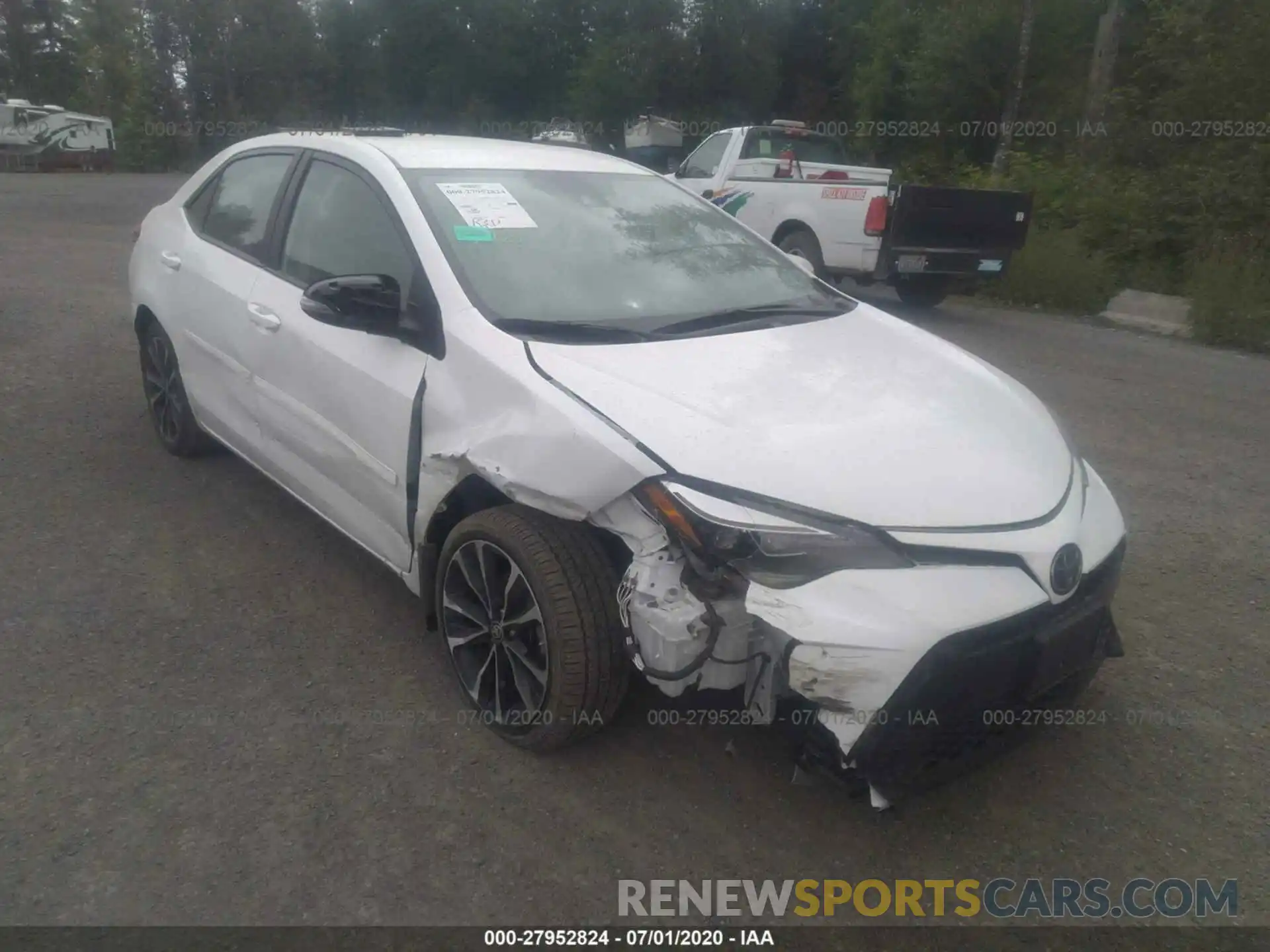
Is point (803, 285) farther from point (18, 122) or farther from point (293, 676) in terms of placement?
point (18, 122)

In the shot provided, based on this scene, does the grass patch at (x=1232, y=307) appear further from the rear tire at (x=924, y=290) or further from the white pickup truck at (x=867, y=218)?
the rear tire at (x=924, y=290)

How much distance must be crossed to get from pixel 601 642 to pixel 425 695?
0.86m

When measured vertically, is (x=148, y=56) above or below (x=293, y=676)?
above

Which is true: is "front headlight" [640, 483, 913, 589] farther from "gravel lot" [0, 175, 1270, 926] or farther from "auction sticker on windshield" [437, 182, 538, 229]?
"auction sticker on windshield" [437, 182, 538, 229]

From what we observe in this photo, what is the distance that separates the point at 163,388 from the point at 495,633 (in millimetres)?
2983

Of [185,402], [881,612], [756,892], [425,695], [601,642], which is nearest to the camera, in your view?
[881,612]

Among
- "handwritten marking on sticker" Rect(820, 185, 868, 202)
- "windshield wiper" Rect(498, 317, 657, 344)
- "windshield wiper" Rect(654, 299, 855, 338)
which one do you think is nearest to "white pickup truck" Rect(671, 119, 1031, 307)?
"handwritten marking on sticker" Rect(820, 185, 868, 202)

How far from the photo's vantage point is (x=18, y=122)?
36531 millimetres

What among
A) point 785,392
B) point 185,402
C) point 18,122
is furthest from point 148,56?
point 785,392

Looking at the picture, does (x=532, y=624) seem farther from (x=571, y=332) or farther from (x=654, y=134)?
(x=654, y=134)

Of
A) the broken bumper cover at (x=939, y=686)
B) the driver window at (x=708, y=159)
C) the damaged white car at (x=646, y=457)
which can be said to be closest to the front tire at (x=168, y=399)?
the damaged white car at (x=646, y=457)

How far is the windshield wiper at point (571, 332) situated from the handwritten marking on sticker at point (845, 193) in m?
7.78

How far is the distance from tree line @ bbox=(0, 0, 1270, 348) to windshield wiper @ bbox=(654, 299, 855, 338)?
876 cm

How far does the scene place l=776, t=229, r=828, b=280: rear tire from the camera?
1095 centimetres
